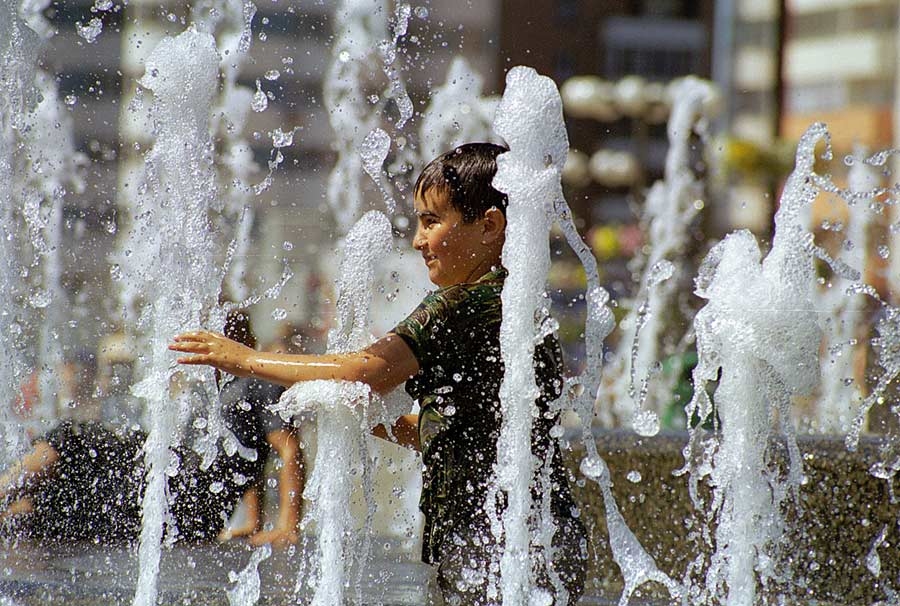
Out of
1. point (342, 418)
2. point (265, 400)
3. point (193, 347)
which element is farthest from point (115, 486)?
point (193, 347)

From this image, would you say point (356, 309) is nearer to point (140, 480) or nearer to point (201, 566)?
point (201, 566)

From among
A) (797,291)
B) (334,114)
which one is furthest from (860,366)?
(334,114)

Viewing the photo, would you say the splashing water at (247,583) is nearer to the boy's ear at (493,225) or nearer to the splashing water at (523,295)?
the splashing water at (523,295)

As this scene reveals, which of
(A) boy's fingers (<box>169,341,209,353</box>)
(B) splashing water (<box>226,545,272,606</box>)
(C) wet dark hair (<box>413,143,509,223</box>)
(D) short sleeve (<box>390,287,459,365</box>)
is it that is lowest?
(B) splashing water (<box>226,545,272,606</box>)

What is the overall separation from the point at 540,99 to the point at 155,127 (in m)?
1.18

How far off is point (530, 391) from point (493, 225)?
1.06 feet

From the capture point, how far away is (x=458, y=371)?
2.56 metres

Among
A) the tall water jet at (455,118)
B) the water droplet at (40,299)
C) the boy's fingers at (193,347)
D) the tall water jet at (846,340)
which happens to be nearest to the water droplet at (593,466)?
the boy's fingers at (193,347)

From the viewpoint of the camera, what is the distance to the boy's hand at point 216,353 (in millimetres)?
2463

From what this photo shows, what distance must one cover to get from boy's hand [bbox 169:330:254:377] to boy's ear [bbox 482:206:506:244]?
20.2 inches

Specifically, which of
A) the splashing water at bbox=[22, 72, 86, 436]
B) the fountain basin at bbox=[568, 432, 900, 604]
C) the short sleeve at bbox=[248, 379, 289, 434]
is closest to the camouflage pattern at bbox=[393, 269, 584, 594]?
the fountain basin at bbox=[568, 432, 900, 604]

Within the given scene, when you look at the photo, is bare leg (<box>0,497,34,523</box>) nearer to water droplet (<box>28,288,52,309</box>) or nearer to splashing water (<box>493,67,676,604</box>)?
splashing water (<box>493,67,676,604</box>)

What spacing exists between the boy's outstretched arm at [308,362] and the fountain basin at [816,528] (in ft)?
4.73

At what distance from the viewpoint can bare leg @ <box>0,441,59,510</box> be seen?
417cm
